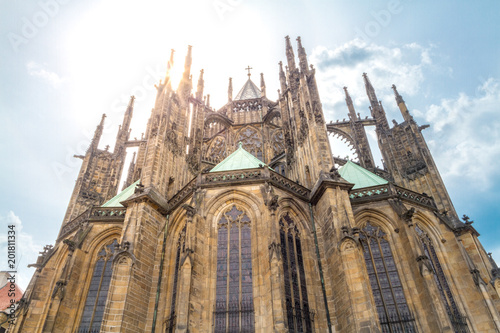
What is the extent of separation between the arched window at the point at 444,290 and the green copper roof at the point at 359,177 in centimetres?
320

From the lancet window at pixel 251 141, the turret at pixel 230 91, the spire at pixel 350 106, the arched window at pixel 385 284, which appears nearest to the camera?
the arched window at pixel 385 284

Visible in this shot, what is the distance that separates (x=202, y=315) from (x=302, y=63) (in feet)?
55.1

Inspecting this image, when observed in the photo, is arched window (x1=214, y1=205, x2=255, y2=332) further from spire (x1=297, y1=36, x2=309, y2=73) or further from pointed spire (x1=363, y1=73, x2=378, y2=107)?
pointed spire (x1=363, y1=73, x2=378, y2=107)

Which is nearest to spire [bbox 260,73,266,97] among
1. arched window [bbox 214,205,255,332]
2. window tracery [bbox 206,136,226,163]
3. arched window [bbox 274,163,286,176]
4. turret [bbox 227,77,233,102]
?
turret [bbox 227,77,233,102]

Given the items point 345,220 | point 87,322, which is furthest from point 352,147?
point 87,322

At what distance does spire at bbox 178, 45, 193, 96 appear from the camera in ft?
80.2

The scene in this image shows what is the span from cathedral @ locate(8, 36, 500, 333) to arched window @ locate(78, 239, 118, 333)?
0.05m

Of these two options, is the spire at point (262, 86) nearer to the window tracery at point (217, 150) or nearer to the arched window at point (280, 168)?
the window tracery at point (217, 150)

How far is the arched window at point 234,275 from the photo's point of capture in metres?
13.1

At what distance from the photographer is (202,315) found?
1316 cm

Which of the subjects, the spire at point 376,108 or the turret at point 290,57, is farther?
the spire at point 376,108

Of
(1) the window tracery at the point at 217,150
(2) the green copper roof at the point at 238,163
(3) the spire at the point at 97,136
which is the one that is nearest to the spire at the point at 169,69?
(2) the green copper roof at the point at 238,163

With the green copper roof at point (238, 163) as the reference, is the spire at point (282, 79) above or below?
above

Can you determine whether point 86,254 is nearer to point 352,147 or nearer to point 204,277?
point 204,277
